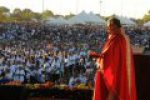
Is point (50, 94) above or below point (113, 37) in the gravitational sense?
below

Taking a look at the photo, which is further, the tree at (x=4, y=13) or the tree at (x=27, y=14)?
the tree at (x=27, y=14)

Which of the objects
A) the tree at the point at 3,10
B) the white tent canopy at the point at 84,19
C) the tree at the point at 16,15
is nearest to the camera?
the white tent canopy at the point at 84,19

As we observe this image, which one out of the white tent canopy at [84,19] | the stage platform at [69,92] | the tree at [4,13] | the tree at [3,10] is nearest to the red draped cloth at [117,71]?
the stage platform at [69,92]

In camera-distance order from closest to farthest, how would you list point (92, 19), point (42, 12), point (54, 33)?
1. point (92, 19)
2. point (54, 33)
3. point (42, 12)

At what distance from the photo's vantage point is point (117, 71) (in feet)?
22.4

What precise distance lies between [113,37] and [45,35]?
122 ft

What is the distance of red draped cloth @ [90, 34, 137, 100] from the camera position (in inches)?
266

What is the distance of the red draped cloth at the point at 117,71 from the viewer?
22.1ft

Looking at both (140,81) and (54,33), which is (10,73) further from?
(54,33)

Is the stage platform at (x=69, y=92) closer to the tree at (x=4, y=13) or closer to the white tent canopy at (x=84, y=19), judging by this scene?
the white tent canopy at (x=84, y=19)

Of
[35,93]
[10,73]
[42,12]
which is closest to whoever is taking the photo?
[35,93]

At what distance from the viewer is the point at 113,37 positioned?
6828 mm

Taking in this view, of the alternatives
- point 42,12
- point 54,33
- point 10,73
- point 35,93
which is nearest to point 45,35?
point 54,33

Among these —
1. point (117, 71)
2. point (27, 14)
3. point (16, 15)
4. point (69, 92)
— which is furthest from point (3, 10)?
point (117, 71)
